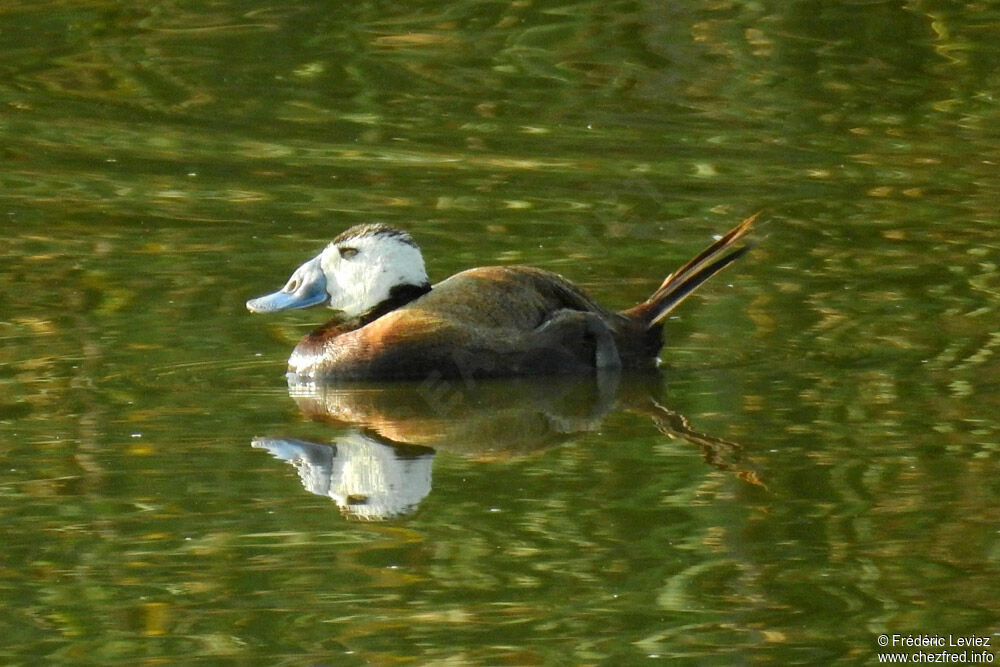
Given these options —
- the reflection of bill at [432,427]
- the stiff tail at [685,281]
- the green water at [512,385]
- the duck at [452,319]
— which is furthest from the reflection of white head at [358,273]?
the stiff tail at [685,281]

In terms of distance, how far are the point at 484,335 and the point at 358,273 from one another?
27.2 inches

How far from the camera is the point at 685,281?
8867 mm

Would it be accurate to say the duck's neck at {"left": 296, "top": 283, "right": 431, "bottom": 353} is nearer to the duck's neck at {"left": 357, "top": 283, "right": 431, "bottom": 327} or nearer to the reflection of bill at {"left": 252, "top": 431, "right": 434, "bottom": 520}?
the duck's neck at {"left": 357, "top": 283, "right": 431, "bottom": 327}

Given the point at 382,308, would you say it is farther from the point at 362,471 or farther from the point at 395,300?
the point at 362,471

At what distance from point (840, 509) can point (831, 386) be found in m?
1.77

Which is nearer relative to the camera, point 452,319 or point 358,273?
point 452,319

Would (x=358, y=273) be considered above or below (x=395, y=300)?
above

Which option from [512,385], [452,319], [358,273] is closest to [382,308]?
[358,273]

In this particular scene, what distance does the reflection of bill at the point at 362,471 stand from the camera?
21.7 feet

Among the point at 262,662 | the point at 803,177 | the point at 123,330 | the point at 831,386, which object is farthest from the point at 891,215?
the point at 262,662

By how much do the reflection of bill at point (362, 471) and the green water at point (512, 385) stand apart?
35 millimetres

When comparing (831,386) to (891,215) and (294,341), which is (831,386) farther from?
(891,215)

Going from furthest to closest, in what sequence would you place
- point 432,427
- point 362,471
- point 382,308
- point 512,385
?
point 382,308 < point 512,385 < point 432,427 < point 362,471

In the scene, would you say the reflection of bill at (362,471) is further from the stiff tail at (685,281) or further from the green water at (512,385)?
the stiff tail at (685,281)
